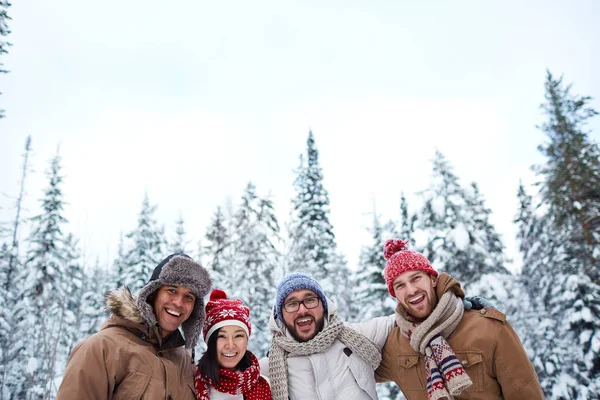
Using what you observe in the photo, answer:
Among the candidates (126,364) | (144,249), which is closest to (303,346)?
(126,364)

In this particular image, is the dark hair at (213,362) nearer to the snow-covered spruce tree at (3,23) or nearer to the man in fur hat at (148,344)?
the man in fur hat at (148,344)

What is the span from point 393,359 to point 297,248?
65.4 feet

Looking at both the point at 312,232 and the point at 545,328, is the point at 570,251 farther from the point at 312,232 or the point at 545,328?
the point at 312,232

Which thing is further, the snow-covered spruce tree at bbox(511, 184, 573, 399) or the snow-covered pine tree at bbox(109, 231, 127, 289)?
the snow-covered pine tree at bbox(109, 231, 127, 289)

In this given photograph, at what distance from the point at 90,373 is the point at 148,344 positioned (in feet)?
2.16

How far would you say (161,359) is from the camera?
381 centimetres

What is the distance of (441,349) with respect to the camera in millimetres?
4168

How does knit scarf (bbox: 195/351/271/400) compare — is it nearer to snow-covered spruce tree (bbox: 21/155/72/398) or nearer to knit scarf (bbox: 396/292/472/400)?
knit scarf (bbox: 396/292/472/400)

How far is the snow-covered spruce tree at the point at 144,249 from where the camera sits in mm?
24078

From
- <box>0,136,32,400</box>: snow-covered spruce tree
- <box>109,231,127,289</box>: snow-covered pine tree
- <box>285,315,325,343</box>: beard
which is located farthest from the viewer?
<box>109,231,127,289</box>: snow-covered pine tree

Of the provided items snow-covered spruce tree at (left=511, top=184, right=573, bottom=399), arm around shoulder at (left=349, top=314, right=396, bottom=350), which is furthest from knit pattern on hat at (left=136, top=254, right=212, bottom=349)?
snow-covered spruce tree at (left=511, top=184, right=573, bottom=399)

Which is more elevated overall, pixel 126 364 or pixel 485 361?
pixel 126 364

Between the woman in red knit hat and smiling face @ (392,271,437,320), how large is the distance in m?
1.89

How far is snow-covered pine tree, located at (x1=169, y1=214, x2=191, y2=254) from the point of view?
102 feet
